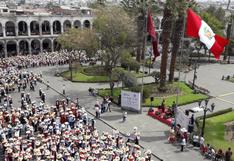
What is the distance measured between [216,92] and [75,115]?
19455 millimetres

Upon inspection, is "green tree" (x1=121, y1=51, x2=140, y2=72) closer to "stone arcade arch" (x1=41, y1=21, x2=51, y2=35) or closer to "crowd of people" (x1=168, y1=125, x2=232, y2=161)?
"crowd of people" (x1=168, y1=125, x2=232, y2=161)

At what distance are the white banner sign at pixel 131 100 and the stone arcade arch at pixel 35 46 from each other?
1346 inches

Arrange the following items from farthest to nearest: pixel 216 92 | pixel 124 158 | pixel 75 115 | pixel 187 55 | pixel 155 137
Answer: pixel 187 55 < pixel 216 92 < pixel 75 115 < pixel 155 137 < pixel 124 158

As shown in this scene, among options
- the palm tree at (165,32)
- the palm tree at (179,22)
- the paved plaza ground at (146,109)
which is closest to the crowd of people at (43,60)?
the paved plaza ground at (146,109)

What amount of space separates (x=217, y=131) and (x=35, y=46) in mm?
46803

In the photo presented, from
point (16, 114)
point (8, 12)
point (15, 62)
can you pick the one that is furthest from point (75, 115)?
point (8, 12)

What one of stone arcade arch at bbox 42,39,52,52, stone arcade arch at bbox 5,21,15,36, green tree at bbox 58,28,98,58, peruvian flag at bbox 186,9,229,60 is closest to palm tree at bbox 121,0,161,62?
green tree at bbox 58,28,98,58

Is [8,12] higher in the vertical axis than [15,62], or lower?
higher

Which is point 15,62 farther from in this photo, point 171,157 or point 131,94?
point 171,157

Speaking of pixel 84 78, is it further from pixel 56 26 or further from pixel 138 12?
pixel 56 26

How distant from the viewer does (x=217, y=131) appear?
28.7 metres

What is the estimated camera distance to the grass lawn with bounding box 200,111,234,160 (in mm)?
26078

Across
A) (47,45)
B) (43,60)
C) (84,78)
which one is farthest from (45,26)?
(84,78)

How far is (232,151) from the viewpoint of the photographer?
2503cm
